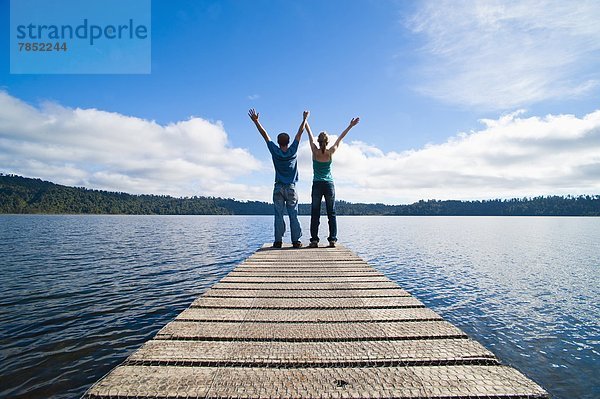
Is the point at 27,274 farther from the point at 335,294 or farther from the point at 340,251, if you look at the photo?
the point at 335,294

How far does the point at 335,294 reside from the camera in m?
4.21

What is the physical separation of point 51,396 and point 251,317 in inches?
157

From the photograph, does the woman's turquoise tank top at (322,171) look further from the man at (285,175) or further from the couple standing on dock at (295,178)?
the man at (285,175)

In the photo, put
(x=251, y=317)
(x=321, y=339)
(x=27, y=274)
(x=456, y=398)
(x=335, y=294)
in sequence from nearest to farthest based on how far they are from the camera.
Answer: (x=456, y=398), (x=321, y=339), (x=251, y=317), (x=335, y=294), (x=27, y=274)

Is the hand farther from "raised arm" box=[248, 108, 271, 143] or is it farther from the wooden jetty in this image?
the wooden jetty

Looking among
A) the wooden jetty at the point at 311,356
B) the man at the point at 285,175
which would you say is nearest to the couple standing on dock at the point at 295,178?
the man at the point at 285,175

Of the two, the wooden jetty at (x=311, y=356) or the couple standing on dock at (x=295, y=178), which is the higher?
the couple standing on dock at (x=295, y=178)

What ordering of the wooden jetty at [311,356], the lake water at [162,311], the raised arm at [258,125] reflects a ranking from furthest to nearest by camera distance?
the raised arm at [258,125] → the lake water at [162,311] → the wooden jetty at [311,356]

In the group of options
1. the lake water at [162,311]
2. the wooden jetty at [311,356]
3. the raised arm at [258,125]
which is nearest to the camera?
the wooden jetty at [311,356]

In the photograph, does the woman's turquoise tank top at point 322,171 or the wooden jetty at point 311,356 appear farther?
the woman's turquoise tank top at point 322,171

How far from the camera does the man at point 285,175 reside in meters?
8.91

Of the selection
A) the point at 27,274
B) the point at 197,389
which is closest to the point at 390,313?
the point at 197,389

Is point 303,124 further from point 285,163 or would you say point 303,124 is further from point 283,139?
point 285,163

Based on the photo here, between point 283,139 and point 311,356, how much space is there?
7.27 m
